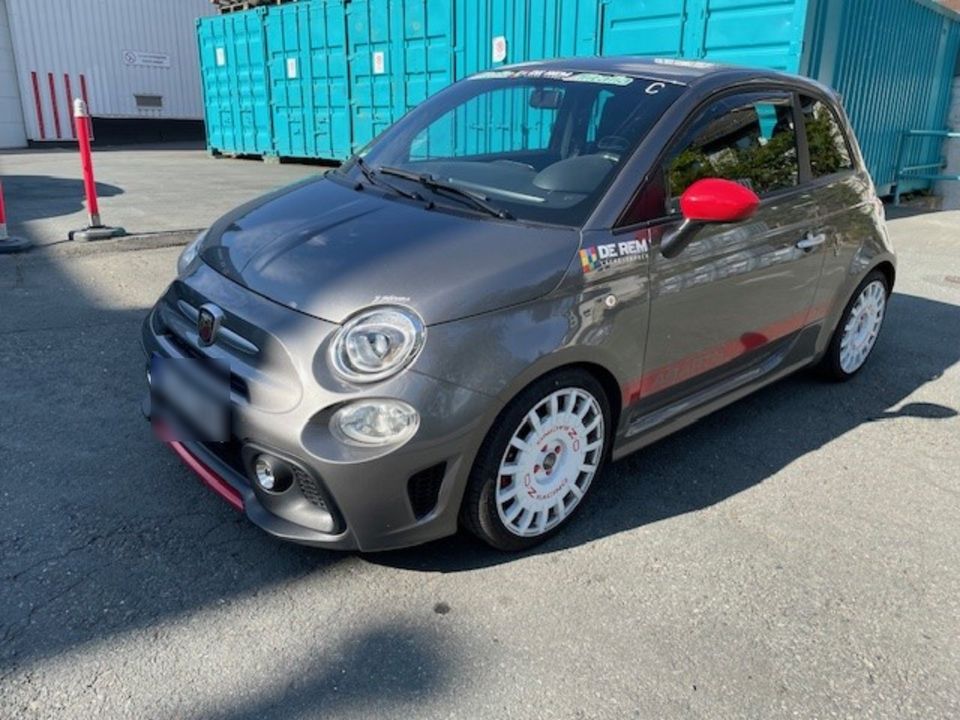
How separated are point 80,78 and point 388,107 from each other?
452 inches

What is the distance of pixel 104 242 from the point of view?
270 inches

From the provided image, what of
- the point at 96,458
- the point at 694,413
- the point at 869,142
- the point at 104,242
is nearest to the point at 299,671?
the point at 96,458

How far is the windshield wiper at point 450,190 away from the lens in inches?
106

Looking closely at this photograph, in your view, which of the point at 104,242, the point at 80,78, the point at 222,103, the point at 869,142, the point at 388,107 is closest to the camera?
Result: the point at 104,242

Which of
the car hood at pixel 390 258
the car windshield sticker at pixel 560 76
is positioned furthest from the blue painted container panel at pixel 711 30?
the car hood at pixel 390 258

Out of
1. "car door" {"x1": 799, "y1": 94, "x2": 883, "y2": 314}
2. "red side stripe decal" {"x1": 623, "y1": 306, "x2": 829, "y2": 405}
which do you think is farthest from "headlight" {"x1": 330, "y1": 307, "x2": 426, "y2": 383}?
"car door" {"x1": 799, "y1": 94, "x2": 883, "y2": 314}

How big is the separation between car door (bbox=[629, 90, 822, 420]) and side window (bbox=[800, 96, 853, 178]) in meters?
0.15

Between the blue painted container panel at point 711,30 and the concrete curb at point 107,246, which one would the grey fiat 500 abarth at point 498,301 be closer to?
the concrete curb at point 107,246

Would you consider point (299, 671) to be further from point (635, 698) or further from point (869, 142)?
point (869, 142)

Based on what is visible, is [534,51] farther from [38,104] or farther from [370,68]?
[38,104]

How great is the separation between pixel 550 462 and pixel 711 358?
968 millimetres

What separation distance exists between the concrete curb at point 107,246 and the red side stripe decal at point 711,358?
553cm

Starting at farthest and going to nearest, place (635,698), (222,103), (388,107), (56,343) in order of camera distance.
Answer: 1. (222,103)
2. (388,107)
3. (56,343)
4. (635,698)

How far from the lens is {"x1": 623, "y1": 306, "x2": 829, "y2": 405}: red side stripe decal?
2857 millimetres
